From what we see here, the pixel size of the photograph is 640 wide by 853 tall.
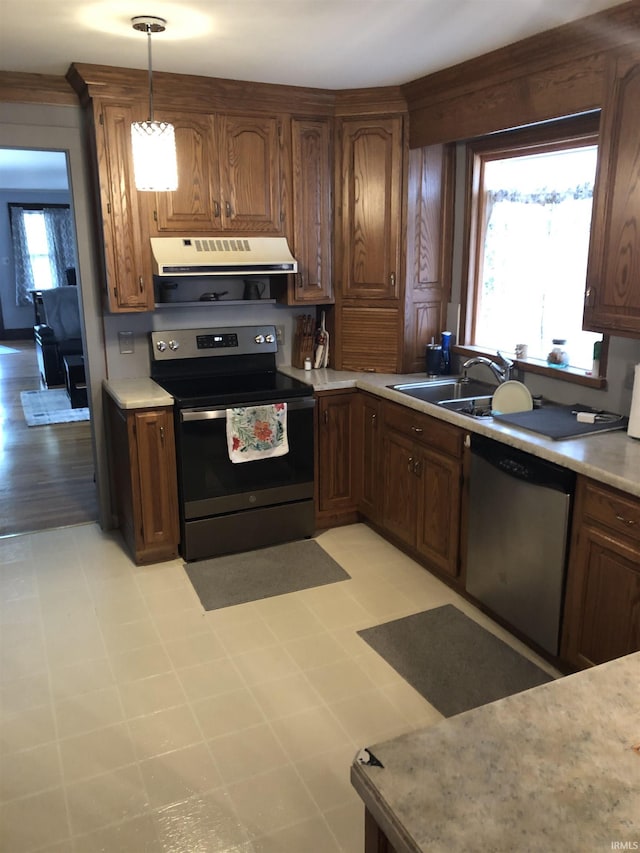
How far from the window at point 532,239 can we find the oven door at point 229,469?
1169 millimetres

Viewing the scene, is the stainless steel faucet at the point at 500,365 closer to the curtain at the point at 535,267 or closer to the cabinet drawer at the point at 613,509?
the curtain at the point at 535,267

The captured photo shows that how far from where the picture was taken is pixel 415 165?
3.82 m

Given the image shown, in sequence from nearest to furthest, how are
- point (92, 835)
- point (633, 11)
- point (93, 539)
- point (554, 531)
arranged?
point (92, 835), point (633, 11), point (554, 531), point (93, 539)

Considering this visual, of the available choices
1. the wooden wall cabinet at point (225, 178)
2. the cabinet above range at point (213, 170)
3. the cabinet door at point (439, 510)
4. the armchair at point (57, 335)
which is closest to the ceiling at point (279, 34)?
the cabinet above range at point (213, 170)

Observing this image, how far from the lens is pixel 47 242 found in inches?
450

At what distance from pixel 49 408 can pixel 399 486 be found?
4.57 meters

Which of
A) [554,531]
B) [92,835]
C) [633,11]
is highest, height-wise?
[633,11]

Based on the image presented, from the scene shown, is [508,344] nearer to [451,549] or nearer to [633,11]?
[451,549]

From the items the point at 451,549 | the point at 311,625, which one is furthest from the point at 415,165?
the point at 311,625

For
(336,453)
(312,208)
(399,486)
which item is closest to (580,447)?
(399,486)

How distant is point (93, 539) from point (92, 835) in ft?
7.05

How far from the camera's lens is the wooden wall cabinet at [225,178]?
3596mm

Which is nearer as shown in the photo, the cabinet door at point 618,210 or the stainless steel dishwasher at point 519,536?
the cabinet door at point 618,210

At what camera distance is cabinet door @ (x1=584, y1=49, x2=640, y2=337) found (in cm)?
247
